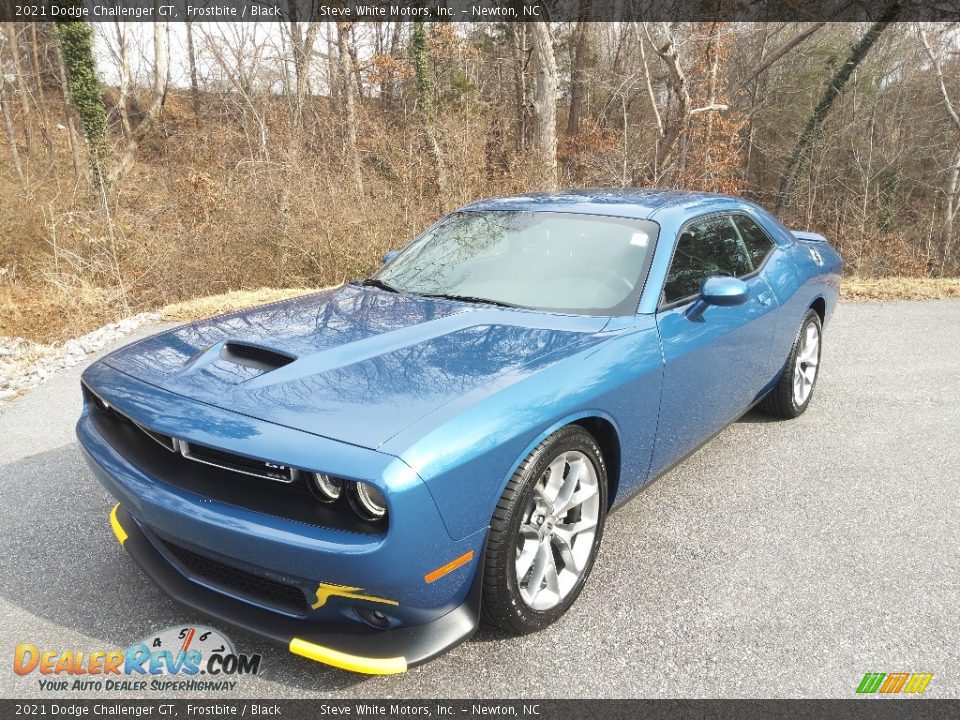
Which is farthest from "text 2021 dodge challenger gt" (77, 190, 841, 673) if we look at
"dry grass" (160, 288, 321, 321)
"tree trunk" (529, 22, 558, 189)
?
"tree trunk" (529, 22, 558, 189)

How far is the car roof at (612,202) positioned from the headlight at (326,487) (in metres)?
2.18

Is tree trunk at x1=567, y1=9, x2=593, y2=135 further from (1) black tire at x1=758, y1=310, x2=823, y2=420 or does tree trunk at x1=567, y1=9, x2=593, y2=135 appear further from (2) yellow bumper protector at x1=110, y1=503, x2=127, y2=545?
(2) yellow bumper protector at x1=110, y1=503, x2=127, y2=545

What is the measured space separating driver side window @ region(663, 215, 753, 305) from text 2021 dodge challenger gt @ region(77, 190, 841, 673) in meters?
0.02

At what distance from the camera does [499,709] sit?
2115 millimetres

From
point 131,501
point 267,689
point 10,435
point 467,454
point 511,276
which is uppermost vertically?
point 511,276

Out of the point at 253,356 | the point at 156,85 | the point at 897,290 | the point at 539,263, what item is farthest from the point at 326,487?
the point at 156,85

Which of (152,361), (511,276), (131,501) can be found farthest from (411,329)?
(131,501)

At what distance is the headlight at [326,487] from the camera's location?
1.97 meters

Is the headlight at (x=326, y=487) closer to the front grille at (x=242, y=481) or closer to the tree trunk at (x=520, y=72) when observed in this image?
the front grille at (x=242, y=481)

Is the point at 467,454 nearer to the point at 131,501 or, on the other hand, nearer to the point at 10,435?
the point at 131,501

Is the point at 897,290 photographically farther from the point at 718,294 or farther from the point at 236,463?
the point at 236,463

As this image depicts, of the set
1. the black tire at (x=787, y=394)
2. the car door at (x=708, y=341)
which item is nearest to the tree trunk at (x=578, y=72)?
the black tire at (x=787, y=394)

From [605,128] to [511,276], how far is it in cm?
2046

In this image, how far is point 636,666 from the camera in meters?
2.29
